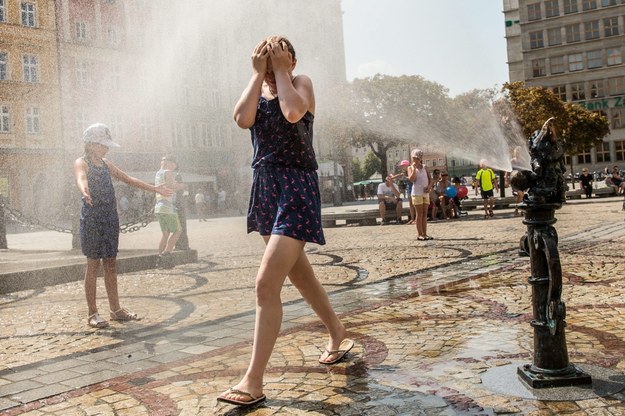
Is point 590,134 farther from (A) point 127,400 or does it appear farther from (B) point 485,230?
(A) point 127,400

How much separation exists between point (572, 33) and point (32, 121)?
Answer: 53.7m

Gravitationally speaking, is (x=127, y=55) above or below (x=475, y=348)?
above

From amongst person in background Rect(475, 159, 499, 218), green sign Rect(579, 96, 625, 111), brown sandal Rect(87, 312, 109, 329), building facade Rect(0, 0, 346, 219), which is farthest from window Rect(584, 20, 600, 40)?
brown sandal Rect(87, 312, 109, 329)

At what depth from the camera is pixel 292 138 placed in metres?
3.01

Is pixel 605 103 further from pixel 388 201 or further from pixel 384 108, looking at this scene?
pixel 388 201

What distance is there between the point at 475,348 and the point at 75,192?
7.97 m

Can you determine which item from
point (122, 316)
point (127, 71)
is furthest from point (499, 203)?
point (122, 316)

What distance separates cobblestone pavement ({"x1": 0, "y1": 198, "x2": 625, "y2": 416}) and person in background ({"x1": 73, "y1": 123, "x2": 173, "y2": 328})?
233 millimetres

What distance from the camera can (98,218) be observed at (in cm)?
501

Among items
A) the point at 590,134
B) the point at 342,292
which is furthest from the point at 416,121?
the point at 342,292

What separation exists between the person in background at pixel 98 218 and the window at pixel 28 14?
1026 inches

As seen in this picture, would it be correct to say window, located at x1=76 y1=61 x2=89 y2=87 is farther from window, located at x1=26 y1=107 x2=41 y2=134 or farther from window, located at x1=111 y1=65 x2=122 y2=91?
window, located at x1=26 y1=107 x2=41 y2=134

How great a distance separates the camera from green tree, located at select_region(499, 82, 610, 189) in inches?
1393

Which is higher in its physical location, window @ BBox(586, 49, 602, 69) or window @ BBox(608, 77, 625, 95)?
window @ BBox(586, 49, 602, 69)
